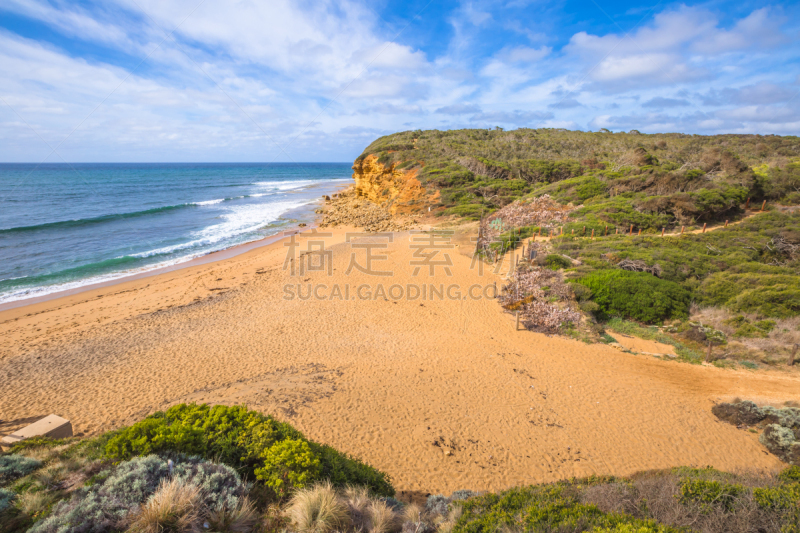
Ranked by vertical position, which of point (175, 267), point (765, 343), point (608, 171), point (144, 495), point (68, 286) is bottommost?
point (68, 286)

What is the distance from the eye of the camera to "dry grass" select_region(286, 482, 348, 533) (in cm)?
320

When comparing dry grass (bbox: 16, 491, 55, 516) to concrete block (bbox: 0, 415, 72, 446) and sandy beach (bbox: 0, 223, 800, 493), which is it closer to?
concrete block (bbox: 0, 415, 72, 446)

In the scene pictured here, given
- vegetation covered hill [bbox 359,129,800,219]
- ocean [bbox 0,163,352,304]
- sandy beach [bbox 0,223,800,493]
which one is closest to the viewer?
sandy beach [bbox 0,223,800,493]

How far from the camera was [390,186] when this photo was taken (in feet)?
115

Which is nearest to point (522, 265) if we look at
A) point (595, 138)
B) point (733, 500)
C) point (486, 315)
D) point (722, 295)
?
point (486, 315)

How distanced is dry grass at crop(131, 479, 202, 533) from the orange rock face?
29298mm

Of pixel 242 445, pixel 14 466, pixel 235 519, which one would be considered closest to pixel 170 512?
pixel 235 519

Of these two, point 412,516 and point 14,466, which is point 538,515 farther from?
point 14,466

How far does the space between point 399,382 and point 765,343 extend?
10.5m

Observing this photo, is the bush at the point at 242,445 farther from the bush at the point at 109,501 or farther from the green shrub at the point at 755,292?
the green shrub at the point at 755,292

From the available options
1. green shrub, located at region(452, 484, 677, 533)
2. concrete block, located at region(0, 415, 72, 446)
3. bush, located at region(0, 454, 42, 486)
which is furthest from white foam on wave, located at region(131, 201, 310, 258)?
green shrub, located at region(452, 484, 677, 533)

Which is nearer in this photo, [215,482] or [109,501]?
[109,501]

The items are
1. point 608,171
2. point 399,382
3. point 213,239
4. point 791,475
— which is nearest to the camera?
point 791,475

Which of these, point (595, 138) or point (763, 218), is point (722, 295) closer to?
point (763, 218)
